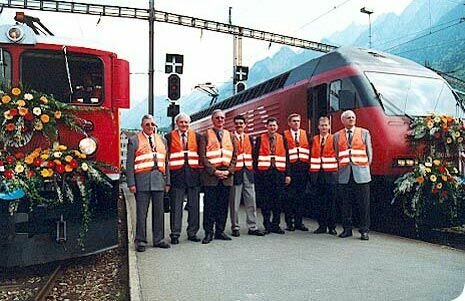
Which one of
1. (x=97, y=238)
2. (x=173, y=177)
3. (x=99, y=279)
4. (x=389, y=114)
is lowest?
(x=99, y=279)

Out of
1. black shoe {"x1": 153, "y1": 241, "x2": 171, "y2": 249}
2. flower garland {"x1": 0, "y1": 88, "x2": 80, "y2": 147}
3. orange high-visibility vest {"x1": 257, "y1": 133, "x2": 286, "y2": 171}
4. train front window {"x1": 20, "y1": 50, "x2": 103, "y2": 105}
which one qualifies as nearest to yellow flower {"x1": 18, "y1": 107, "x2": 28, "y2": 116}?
flower garland {"x1": 0, "y1": 88, "x2": 80, "y2": 147}

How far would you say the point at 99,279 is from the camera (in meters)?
6.44

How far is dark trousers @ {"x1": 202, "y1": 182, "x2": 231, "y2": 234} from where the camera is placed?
7.63 m

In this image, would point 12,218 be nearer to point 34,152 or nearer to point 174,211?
point 34,152

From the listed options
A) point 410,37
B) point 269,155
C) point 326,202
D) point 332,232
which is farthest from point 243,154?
point 410,37

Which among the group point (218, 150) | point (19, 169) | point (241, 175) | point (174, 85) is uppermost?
point (174, 85)

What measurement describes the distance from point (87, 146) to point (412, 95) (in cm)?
539

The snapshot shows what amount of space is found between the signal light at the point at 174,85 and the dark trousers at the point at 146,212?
6559 millimetres

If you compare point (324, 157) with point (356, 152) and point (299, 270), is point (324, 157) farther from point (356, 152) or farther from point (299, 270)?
point (299, 270)

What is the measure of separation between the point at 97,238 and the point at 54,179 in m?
0.93

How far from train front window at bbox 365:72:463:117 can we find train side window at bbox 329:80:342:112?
60 cm

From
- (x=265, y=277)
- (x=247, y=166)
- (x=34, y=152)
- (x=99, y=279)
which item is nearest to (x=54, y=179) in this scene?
(x=34, y=152)

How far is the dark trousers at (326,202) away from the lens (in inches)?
322

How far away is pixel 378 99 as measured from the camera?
27.7ft
